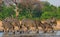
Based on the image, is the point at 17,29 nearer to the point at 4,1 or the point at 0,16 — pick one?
the point at 0,16

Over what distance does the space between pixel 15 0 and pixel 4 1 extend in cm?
323

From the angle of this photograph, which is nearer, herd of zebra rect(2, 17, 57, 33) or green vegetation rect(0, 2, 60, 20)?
herd of zebra rect(2, 17, 57, 33)

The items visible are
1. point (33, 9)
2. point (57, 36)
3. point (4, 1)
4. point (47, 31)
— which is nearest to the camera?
point (57, 36)

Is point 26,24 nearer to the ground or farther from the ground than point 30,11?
farther from the ground

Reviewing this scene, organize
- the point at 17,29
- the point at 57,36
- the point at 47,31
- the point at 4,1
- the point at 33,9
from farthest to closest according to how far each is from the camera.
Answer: the point at 4,1, the point at 33,9, the point at 17,29, the point at 47,31, the point at 57,36

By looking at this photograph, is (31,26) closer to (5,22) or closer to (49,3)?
(5,22)

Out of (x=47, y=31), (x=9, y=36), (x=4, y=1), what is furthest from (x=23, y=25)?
(x=4, y=1)

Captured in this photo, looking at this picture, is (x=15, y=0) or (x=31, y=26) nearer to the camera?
(x=31, y=26)

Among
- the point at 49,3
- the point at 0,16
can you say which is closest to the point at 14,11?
the point at 0,16

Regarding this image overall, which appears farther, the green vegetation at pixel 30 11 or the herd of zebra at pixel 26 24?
the green vegetation at pixel 30 11

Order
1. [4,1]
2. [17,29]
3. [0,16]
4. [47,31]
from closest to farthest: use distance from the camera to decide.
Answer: [47,31], [17,29], [0,16], [4,1]

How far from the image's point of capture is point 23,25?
3362 cm

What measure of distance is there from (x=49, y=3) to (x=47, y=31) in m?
23.5

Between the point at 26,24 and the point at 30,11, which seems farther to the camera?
the point at 30,11
